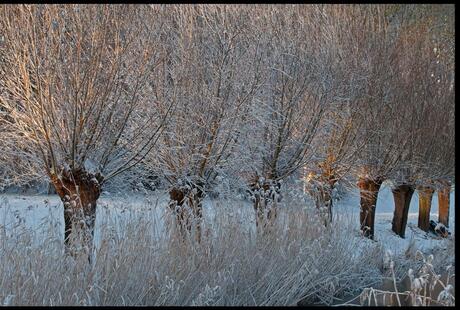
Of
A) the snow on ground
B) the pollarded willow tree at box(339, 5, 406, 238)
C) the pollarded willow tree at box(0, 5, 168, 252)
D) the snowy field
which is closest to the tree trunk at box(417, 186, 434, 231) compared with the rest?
the snow on ground

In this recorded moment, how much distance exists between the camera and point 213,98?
9594 mm

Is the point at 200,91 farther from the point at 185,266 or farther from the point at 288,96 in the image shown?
the point at 185,266

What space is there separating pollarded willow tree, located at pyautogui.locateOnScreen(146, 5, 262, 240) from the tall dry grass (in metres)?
2.16

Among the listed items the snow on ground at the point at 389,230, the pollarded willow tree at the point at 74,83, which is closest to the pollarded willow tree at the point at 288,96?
the snow on ground at the point at 389,230

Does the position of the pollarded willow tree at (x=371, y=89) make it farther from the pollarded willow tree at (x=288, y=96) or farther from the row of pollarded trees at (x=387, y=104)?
the pollarded willow tree at (x=288, y=96)

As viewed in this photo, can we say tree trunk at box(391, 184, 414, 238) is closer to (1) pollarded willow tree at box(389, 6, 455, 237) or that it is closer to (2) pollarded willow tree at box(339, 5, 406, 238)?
(1) pollarded willow tree at box(389, 6, 455, 237)

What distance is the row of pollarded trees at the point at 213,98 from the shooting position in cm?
788

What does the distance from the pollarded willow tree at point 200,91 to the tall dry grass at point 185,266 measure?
2.16 meters

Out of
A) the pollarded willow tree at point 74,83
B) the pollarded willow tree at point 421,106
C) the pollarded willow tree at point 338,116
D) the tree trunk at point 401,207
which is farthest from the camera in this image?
the tree trunk at point 401,207

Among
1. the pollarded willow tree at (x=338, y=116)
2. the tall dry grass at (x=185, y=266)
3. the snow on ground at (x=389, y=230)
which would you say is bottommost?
the snow on ground at (x=389, y=230)

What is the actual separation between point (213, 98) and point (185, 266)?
3.84 metres

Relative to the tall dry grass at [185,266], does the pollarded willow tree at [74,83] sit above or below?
above

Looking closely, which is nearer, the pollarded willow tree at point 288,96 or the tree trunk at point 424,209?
the pollarded willow tree at point 288,96

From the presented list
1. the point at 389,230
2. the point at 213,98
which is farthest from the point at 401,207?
the point at 213,98
